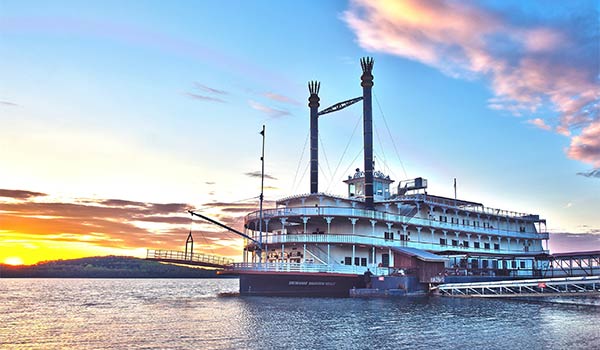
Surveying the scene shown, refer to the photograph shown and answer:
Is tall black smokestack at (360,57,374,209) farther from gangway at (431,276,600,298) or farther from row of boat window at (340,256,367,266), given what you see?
gangway at (431,276,600,298)

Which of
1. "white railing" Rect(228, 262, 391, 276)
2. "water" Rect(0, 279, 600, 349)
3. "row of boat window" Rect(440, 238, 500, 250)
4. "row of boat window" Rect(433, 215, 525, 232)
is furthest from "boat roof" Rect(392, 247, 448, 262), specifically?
"row of boat window" Rect(433, 215, 525, 232)

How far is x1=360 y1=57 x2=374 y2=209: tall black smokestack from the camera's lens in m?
57.6

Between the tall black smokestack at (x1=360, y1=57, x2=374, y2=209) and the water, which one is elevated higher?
the tall black smokestack at (x1=360, y1=57, x2=374, y2=209)

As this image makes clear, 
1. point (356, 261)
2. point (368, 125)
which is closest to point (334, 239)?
point (356, 261)

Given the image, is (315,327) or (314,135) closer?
(315,327)

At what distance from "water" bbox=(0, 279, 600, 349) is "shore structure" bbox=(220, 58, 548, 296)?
7753mm

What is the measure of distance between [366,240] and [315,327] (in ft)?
85.9

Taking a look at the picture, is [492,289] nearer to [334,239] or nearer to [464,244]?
[334,239]

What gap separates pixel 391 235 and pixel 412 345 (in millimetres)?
36688

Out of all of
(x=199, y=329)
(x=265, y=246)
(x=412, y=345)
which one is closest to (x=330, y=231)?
(x=265, y=246)

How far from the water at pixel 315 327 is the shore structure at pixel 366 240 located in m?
7.75

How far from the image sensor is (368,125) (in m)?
60.5

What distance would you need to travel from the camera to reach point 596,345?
2247 centimetres

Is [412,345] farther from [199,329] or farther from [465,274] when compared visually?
[465,274]
